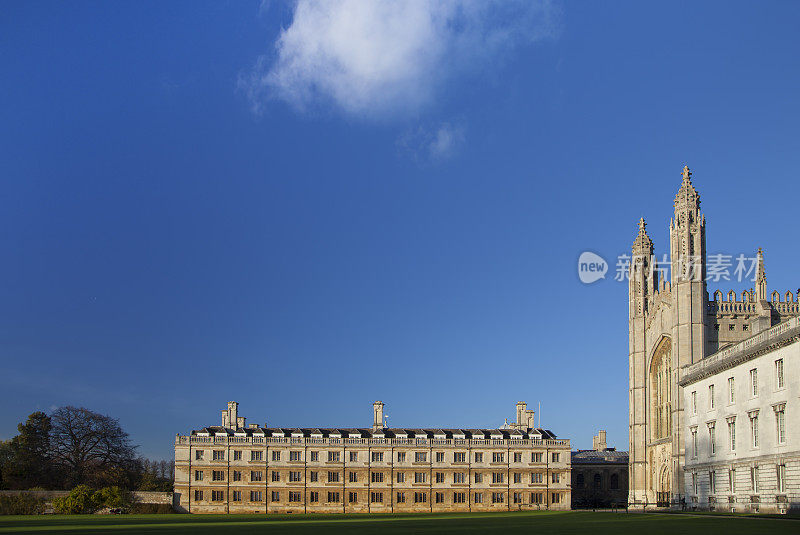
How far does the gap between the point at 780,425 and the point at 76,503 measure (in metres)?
62.7

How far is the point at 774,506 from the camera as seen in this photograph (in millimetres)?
51125

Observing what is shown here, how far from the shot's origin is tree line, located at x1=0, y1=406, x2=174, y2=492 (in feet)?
331

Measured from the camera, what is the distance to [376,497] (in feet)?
316

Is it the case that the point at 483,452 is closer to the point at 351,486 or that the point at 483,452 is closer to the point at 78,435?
the point at 351,486

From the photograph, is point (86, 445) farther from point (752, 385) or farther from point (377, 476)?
point (752, 385)

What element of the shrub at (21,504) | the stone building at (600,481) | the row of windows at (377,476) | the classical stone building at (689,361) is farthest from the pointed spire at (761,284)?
the shrub at (21,504)

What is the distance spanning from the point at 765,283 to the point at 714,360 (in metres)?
26.7

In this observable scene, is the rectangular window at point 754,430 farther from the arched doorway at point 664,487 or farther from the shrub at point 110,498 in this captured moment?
the shrub at point 110,498

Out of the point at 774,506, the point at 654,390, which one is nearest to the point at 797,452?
the point at 774,506

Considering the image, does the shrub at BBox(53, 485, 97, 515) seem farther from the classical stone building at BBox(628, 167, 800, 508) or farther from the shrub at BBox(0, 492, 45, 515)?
the classical stone building at BBox(628, 167, 800, 508)

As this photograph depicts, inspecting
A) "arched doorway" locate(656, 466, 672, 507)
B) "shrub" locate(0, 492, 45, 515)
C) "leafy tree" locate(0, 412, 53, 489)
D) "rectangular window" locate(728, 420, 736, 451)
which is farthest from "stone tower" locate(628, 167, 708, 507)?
"leafy tree" locate(0, 412, 53, 489)

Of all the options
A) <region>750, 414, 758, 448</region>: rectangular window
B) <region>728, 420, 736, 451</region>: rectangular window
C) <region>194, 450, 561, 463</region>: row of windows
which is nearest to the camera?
<region>750, 414, 758, 448</region>: rectangular window

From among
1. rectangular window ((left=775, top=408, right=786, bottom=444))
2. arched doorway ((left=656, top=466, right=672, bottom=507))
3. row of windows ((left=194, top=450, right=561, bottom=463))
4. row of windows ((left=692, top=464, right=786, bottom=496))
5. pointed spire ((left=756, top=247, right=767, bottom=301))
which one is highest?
pointed spire ((left=756, top=247, right=767, bottom=301))

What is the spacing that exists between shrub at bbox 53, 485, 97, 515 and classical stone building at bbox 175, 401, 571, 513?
10.3 m
